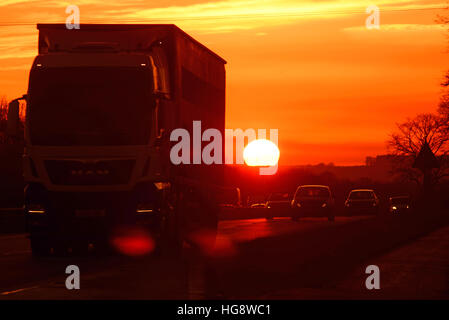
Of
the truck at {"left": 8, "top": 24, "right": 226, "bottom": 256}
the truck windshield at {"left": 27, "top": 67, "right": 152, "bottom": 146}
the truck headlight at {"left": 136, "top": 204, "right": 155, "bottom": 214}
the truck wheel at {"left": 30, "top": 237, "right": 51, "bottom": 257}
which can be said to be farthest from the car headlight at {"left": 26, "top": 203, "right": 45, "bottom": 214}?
the truck headlight at {"left": 136, "top": 204, "right": 155, "bottom": 214}

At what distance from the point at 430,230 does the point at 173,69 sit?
16732 millimetres

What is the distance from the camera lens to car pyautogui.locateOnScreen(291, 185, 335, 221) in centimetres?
4738

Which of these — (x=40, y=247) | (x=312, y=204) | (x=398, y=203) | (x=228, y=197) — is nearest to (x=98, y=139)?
(x=40, y=247)

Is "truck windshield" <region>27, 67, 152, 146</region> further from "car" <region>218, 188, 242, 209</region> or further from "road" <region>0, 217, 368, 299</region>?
"car" <region>218, 188, 242, 209</region>

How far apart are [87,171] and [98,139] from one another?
2.09 ft

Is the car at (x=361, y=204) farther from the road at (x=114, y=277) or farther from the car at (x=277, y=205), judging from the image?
the road at (x=114, y=277)

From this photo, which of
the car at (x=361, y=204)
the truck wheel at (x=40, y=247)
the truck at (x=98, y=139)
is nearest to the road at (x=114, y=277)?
the truck wheel at (x=40, y=247)

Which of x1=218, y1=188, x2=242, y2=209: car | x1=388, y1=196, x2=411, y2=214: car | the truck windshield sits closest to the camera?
the truck windshield

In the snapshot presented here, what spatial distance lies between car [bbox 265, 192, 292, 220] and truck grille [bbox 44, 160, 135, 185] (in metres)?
35.1

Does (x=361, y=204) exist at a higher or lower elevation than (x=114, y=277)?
lower

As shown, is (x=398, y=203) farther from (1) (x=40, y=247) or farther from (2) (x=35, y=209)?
(2) (x=35, y=209)

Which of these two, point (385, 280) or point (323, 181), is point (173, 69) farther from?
point (323, 181)

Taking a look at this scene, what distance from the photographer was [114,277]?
16.1 metres
